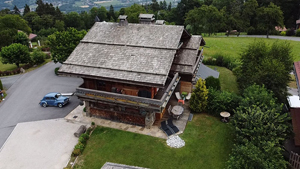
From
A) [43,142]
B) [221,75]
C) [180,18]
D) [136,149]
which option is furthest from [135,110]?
[180,18]

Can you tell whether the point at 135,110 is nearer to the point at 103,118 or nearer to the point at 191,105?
the point at 103,118

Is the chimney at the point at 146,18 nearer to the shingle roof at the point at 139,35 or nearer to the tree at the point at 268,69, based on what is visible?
the shingle roof at the point at 139,35

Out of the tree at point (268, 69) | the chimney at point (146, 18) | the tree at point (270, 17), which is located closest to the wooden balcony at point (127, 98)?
the chimney at point (146, 18)

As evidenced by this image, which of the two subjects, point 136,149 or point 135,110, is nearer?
point 136,149

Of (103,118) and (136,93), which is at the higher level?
(136,93)

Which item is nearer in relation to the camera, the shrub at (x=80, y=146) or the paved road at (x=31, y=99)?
the shrub at (x=80, y=146)

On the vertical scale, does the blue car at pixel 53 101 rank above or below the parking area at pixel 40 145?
above

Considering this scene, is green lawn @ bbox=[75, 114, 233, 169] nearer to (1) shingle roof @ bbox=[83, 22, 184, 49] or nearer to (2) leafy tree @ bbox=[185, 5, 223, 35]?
(1) shingle roof @ bbox=[83, 22, 184, 49]
